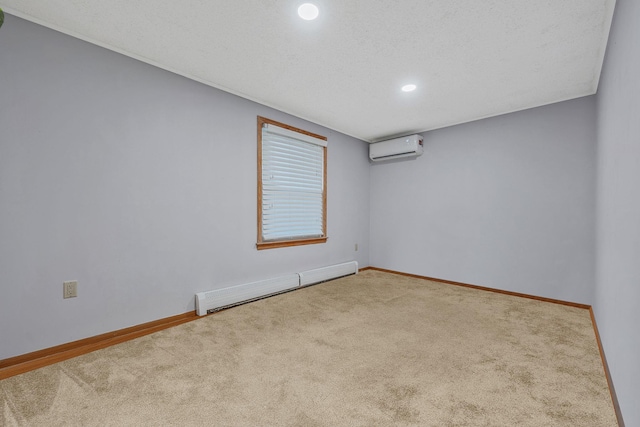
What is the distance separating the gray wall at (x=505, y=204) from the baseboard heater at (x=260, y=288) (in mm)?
1244

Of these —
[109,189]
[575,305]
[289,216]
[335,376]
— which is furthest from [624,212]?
[109,189]

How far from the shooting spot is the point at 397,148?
14.7 feet

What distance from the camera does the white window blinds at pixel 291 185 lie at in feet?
11.4

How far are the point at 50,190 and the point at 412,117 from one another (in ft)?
12.8

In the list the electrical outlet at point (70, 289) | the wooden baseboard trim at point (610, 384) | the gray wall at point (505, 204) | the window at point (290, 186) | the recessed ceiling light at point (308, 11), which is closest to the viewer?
the wooden baseboard trim at point (610, 384)

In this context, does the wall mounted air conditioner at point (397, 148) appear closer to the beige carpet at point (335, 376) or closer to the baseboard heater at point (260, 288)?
the baseboard heater at point (260, 288)

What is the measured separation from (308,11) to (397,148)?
9.86ft

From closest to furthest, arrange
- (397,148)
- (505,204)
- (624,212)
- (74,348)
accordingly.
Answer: (624,212) → (74,348) → (505,204) → (397,148)

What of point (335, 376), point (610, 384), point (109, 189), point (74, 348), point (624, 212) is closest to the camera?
point (624, 212)

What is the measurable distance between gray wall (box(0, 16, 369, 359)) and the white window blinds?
0.76 ft

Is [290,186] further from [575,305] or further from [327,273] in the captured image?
[575,305]

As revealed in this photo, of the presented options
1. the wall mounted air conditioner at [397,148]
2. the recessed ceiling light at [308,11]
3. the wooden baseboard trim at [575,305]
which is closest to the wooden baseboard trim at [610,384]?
the wooden baseboard trim at [575,305]

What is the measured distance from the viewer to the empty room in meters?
1.54

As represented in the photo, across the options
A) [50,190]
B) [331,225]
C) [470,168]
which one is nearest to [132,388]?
[50,190]
